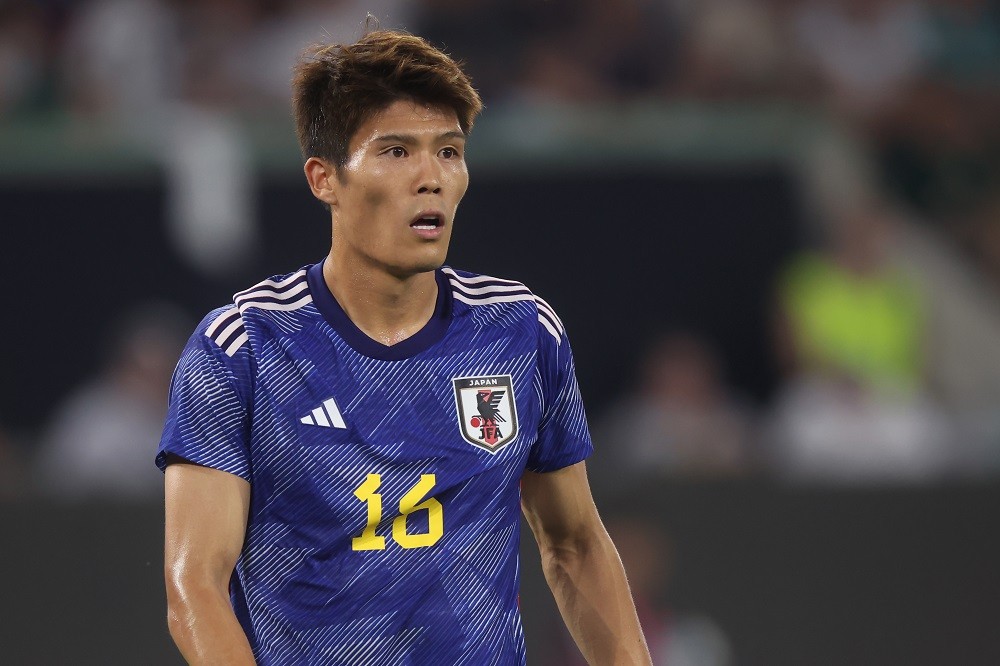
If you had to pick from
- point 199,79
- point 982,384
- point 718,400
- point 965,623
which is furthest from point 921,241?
point 199,79

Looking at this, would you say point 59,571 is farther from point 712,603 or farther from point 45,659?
point 712,603

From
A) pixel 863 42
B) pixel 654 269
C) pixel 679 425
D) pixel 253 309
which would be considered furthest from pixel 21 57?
pixel 253 309

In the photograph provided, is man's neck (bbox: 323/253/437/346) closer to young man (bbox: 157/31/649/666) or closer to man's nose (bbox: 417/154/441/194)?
young man (bbox: 157/31/649/666)

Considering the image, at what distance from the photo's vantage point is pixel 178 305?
8.68m

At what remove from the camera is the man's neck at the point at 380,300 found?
3500 millimetres

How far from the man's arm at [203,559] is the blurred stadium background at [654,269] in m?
4.08

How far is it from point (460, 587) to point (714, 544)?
4.13 meters

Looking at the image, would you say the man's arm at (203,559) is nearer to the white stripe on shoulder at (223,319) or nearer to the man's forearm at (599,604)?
the white stripe on shoulder at (223,319)

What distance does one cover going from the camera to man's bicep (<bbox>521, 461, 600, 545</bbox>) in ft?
12.2

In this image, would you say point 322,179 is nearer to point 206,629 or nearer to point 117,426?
point 206,629

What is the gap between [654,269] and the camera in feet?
29.9

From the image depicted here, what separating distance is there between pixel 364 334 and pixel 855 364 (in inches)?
220

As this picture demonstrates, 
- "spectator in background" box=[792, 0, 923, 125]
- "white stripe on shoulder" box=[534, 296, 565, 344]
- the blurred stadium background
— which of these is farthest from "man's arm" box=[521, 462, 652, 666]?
"spectator in background" box=[792, 0, 923, 125]

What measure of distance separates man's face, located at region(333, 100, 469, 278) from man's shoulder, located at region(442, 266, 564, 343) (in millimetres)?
235
